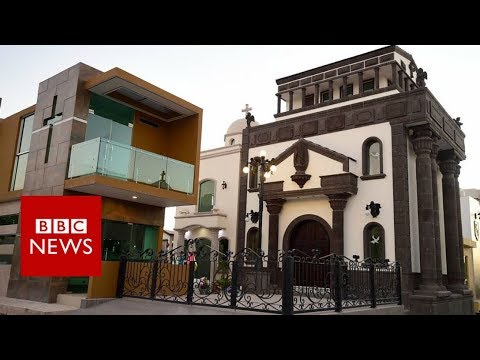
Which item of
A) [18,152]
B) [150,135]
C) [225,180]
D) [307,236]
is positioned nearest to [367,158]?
[307,236]

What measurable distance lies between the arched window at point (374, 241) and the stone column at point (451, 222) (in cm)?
489

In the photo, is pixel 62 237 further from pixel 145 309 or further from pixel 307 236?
pixel 307 236

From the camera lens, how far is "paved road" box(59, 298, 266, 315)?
915 centimetres

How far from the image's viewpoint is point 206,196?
24734 millimetres

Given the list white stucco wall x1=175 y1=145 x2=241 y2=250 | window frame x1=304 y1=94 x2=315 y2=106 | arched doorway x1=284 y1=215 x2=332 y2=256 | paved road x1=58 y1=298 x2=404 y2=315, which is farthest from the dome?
paved road x1=58 y1=298 x2=404 y2=315

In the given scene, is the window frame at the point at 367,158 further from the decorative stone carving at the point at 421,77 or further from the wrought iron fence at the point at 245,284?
the wrought iron fence at the point at 245,284

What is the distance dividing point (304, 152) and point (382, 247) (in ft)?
17.8

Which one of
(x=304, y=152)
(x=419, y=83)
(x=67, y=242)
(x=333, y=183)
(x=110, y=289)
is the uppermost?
(x=419, y=83)

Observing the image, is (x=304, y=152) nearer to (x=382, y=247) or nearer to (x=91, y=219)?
(x=382, y=247)

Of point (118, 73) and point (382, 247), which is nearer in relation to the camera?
point (118, 73)

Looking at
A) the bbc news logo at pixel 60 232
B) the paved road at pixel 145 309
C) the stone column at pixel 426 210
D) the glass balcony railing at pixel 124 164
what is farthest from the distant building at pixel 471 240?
the bbc news logo at pixel 60 232
